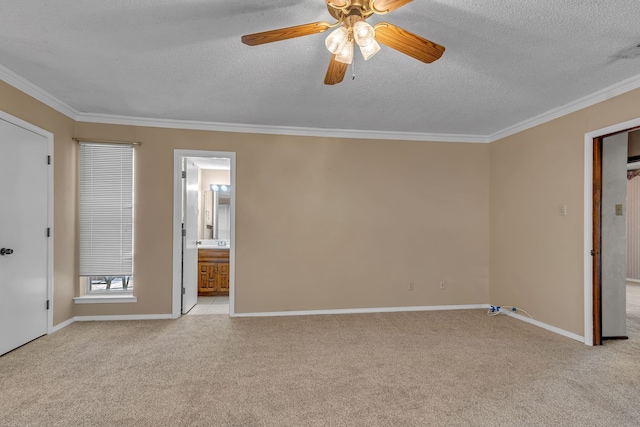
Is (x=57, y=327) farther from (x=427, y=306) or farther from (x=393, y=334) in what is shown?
(x=427, y=306)

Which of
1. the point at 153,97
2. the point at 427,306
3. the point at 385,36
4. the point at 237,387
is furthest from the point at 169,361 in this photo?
the point at 427,306

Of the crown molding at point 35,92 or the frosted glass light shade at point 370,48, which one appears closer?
the frosted glass light shade at point 370,48

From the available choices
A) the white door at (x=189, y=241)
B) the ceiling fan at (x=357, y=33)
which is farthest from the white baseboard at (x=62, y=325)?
the ceiling fan at (x=357, y=33)

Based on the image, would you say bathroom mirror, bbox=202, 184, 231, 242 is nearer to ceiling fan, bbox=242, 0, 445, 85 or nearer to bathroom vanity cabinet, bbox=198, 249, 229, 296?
bathroom vanity cabinet, bbox=198, 249, 229, 296

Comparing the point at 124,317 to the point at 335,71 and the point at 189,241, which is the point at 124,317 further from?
the point at 335,71

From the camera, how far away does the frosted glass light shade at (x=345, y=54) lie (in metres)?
1.79

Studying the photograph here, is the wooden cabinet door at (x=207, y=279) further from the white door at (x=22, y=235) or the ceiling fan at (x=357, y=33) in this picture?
the ceiling fan at (x=357, y=33)

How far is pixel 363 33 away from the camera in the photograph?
5.49 ft

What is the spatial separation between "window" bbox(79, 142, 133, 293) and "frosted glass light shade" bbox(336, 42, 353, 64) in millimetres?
3230

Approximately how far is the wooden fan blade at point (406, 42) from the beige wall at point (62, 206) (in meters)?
3.39

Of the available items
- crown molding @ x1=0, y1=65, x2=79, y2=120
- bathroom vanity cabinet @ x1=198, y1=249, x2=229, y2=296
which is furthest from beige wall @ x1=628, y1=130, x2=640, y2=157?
crown molding @ x1=0, y1=65, x2=79, y2=120

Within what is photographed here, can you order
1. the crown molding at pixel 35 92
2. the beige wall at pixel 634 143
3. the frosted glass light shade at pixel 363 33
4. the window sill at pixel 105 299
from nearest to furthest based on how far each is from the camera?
1. the frosted glass light shade at pixel 363 33
2. the crown molding at pixel 35 92
3. the window sill at pixel 105 299
4. the beige wall at pixel 634 143

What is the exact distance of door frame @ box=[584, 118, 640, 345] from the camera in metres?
3.22

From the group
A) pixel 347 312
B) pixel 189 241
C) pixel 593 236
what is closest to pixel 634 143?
pixel 593 236
